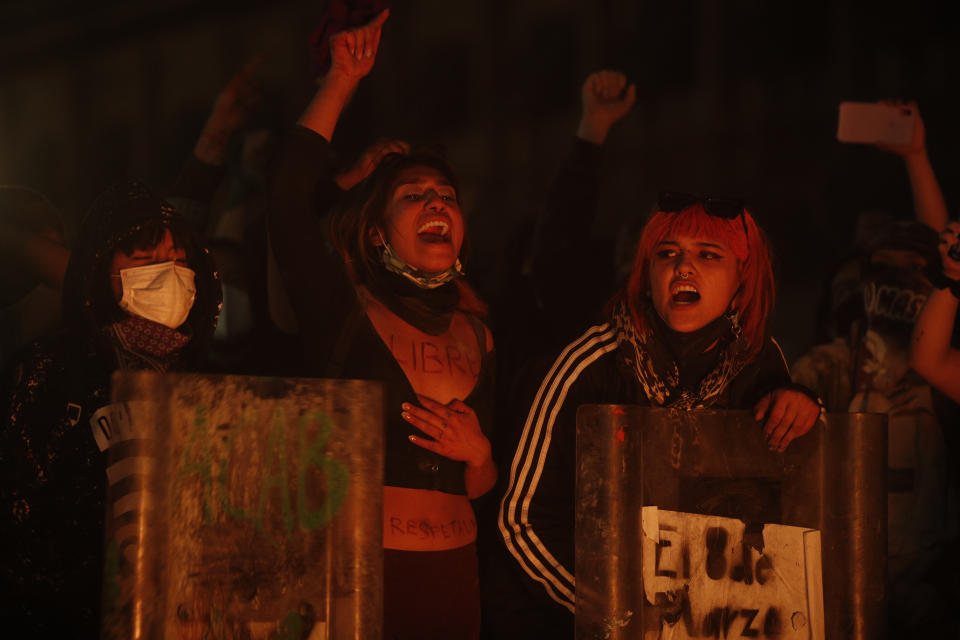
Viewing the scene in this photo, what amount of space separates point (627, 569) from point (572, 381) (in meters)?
0.57

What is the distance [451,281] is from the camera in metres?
3.50

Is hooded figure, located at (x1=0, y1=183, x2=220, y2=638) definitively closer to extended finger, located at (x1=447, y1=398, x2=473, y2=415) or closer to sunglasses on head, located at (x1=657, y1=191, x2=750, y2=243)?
extended finger, located at (x1=447, y1=398, x2=473, y2=415)

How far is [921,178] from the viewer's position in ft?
15.0

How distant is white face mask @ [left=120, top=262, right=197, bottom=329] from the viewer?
3.10m

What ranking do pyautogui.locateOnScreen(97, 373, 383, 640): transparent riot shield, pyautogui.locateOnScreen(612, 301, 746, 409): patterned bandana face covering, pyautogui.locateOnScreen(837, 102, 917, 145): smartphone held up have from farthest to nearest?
pyautogui.locateOnScreen(837, 102, 917, 145): smartphone held up, pyautogui.locateOnScreen(612, 301, 746, 409): patterned bandana face covering, pyautogui.locateOnScreen(97, 373, 383, 640): transparent riot shield

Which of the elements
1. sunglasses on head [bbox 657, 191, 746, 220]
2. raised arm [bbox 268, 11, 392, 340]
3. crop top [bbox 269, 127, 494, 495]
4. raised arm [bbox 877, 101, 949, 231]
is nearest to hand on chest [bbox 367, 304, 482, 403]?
crop top [bbox 269, 127, 494, 495]

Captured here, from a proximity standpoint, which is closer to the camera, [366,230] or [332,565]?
[332,565]

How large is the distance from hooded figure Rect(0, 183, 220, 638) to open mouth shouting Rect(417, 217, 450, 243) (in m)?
0.67

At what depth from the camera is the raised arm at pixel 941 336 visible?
3.72 metres

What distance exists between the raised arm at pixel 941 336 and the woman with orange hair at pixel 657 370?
0.75 m

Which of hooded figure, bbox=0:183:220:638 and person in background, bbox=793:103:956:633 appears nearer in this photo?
hooded figure, bbox=0:183:220:638

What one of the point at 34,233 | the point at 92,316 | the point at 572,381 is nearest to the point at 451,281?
the point at 572,381

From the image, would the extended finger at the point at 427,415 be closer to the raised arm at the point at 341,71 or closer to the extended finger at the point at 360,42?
the raised arm at the point at 341,71

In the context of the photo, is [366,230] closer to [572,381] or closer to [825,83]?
[572,381]
